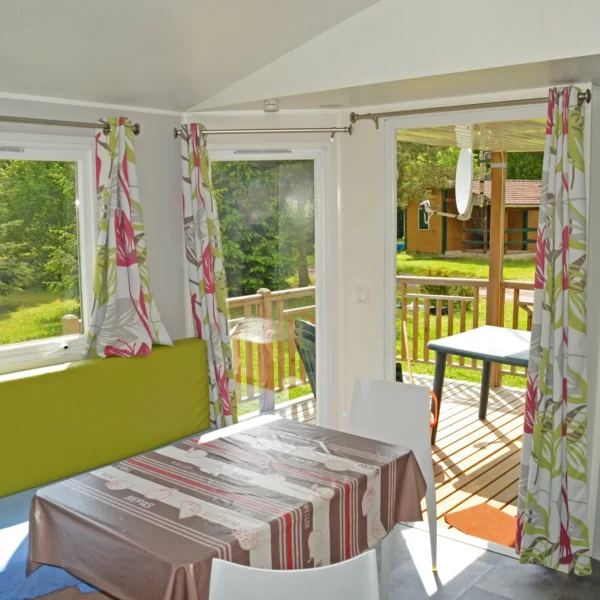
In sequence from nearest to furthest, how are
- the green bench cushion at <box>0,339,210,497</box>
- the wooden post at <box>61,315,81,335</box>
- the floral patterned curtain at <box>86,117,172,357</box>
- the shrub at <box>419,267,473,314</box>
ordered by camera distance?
the green bench cushion at <box>0,339,210,497</box> < the floral patterned curtain at <box>86,117,172,357</box> < the wooden post at <box>61,315,81,335</box> < the shrub at <box>419,267,473,314</box>

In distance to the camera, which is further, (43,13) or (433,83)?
(433,83)

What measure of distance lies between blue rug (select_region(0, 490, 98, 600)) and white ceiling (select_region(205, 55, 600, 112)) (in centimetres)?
221

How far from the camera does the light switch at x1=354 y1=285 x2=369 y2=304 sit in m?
4.03

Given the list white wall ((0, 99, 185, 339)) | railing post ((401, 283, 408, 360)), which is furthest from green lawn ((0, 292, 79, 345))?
railing post ((401, 283, 408, 360))

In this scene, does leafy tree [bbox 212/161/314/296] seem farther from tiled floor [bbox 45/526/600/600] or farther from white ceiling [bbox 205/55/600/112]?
tiled floor [bbox 45/526/600/600]

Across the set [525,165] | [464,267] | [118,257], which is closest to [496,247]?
[464,267]

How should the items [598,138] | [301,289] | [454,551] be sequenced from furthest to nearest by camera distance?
1. [301,289]
2. [454,551]
3. [598,138]

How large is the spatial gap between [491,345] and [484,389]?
49 cm

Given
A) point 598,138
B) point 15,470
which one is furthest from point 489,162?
point 15,470

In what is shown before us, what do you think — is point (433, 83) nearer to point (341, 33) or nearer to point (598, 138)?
point (341, 33)

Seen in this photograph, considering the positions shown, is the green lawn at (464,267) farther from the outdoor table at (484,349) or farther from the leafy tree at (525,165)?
the leafy tree at (525,165)

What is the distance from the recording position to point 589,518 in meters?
3.23

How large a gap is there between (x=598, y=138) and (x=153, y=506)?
233cm

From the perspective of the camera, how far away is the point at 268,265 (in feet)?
13.6
